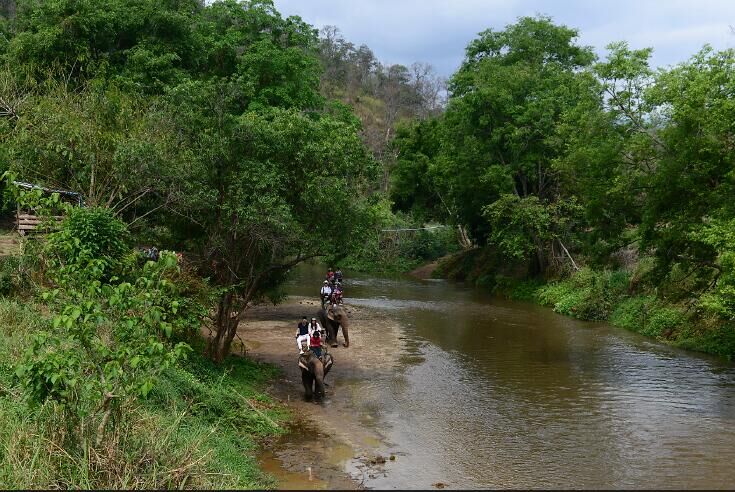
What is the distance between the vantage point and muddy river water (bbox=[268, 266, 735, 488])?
10086 millimetres

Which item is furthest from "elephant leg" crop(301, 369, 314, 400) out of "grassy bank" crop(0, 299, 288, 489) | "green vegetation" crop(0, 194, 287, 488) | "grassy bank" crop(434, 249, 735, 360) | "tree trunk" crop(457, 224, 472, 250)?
"tree trunk" crop(457, 224, 472, 250)

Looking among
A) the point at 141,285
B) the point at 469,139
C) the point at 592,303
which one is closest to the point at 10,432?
the point at 141,285

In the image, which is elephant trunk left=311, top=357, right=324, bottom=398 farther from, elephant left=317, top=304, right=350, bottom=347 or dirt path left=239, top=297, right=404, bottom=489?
elephant left=317, top=304, right=350, bottom=347

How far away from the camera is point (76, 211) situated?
13.2 m

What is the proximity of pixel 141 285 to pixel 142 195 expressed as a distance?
787 centimetres

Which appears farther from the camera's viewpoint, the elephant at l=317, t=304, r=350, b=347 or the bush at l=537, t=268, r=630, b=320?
the bush at l=537, t=268, r=630, b=320

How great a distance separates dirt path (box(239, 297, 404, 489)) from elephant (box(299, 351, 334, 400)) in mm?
297

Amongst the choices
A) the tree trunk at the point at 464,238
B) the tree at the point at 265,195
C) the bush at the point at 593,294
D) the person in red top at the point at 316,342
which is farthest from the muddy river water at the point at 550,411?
the tree trunk at the point at 464,238

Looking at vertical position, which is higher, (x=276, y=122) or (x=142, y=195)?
(x=276, y=122)

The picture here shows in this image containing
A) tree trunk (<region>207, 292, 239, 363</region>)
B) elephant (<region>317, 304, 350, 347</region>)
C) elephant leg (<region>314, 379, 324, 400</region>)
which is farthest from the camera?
elephant (<region>317, 304, 350, 347</region>)

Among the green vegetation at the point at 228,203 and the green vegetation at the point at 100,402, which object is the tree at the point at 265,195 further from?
the green vegetation at the point at 100,402

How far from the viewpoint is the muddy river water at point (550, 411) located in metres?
10.1

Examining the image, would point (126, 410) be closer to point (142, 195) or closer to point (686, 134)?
point (142, 195)

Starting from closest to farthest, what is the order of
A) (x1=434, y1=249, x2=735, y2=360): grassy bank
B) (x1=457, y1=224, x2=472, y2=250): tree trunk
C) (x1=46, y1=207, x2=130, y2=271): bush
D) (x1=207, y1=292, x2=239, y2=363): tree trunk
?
(x1=46, y1=207, x2=130, y2=271): bush, (x1=207, y1=292, x2=239, y2=363): tree trunk, (x1=434, y1=249, x2=735, y2=360): grassy bank, (x1=457, y1=224, x2=472, y2=250): tree trunk
